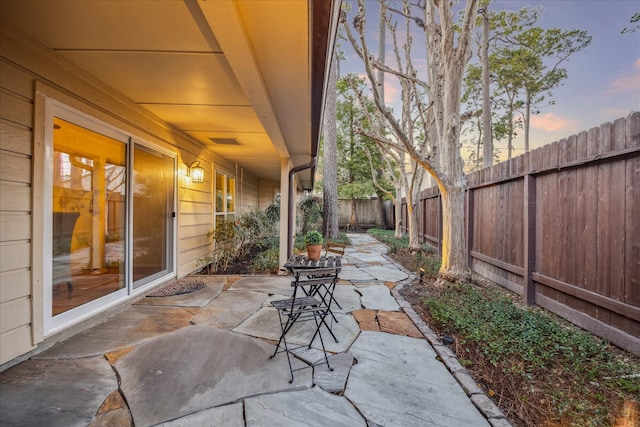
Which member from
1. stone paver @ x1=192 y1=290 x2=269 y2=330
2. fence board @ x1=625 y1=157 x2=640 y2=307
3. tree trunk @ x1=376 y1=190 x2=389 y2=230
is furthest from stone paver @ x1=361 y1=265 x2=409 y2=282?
tree trunk @ x1=376 y1=190 x2=389 y2=230

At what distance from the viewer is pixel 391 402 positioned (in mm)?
1733

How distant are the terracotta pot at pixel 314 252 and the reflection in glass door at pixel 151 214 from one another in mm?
2124

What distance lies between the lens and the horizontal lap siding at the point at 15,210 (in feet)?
Result: 6.43

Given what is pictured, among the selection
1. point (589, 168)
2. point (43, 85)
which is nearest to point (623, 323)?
point (589, 168)

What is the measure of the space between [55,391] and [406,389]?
221cm

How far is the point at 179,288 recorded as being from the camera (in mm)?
4059

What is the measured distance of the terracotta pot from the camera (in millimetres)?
3422

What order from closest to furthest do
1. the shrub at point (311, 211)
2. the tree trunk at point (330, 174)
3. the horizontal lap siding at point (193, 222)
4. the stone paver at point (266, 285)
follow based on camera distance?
1. the stone paver at point (266, 285)
2. the horizontal lap siding at point (193, 222)
3. the tree trunk at point (330, 174)
4. the shrub at point (311, 211)

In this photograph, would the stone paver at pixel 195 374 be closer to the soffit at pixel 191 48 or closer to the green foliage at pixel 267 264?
the soffit at pixel 191 48

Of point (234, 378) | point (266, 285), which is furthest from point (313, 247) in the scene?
point (234, 378)

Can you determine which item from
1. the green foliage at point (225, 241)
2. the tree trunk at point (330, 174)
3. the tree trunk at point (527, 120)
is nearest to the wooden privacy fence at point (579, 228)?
the green foliage at point (225, 241)

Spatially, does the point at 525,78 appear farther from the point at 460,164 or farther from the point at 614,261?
the point at 614,261

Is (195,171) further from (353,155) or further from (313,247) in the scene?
(353,155)

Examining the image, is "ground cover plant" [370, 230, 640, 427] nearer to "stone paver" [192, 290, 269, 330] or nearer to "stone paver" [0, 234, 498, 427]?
"stone paver" [0, 234, 498, 427]
